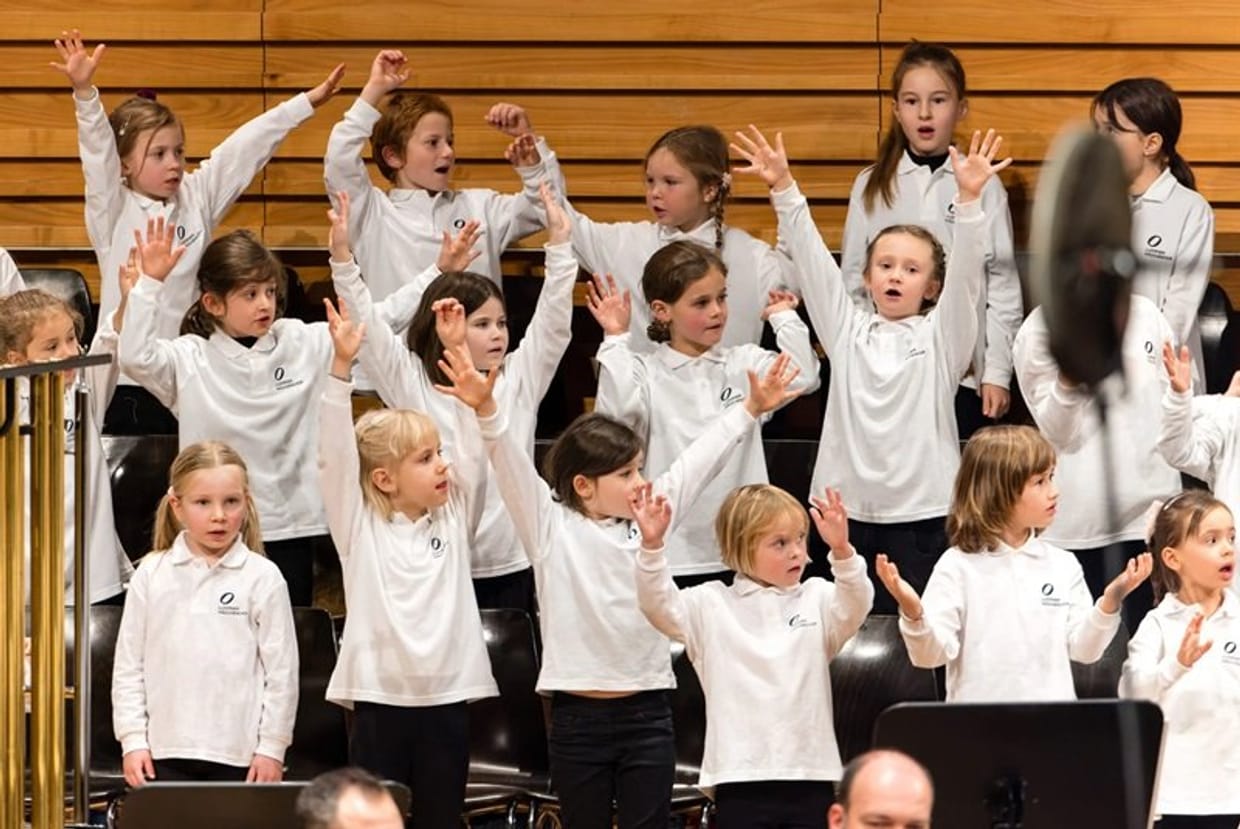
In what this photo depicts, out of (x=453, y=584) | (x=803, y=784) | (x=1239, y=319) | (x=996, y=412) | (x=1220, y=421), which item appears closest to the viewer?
(x=803, y=784)

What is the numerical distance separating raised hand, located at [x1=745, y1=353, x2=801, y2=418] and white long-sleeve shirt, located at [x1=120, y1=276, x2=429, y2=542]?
1.20m

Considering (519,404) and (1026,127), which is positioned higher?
(1026,127)

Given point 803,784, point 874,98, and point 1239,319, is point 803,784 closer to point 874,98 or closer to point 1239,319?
point 1239,319

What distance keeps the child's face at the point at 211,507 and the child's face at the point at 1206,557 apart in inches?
85.3

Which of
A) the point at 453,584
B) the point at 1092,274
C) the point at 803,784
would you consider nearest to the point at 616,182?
the point at 453,584

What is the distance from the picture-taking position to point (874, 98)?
23.5ft

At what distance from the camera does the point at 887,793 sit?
3.70 meters

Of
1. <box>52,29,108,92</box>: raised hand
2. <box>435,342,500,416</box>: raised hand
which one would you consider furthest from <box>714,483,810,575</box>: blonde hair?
<box>52,29,108,92</box>: raised hand

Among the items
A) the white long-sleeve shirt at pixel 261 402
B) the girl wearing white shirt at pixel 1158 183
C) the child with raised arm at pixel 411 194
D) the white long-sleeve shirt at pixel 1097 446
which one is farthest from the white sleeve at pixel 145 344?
the girl wearing white shirt at pixel 1158 183

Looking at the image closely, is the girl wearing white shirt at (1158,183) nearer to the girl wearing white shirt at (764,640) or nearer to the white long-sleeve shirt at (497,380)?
the white long-sleeve shirt at (497,380)

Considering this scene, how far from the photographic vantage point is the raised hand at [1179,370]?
512 cm

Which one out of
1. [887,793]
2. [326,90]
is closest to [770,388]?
[887,793]

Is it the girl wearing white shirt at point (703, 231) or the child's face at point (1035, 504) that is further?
the girl wearing white shirt at point (703, 231)

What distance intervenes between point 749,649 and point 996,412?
1.49 meters
